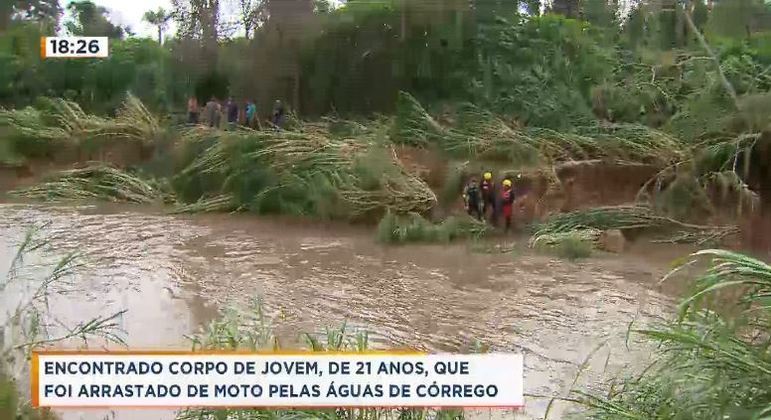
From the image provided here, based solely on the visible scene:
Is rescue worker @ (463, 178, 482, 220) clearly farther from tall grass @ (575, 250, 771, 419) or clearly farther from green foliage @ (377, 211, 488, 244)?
tall grass @ (575, 250, 771, 419)

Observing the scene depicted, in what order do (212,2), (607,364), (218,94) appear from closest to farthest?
(607,364) → (212,2) → (218,94)

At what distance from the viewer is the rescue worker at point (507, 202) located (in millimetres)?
10453

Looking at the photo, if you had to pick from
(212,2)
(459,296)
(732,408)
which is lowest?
(459,296)

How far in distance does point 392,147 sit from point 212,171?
9.25ft

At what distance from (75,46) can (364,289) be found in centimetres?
443

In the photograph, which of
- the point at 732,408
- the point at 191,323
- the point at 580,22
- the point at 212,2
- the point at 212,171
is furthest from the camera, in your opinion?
the point at 580,22

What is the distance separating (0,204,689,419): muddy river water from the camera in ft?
16.7

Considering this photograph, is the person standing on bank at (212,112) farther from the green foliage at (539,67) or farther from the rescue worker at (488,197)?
the green foliage at (539,67)

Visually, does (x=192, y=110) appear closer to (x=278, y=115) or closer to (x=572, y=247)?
(x=278, y=115)

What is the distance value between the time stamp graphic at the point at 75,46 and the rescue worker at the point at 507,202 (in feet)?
25.1

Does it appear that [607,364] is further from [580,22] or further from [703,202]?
[580,22]

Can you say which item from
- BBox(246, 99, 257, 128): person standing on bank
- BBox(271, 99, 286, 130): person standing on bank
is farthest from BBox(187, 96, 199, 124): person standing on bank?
BBox(271, 99, 286, 130): person standing on bank

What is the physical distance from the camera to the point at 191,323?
211 inches

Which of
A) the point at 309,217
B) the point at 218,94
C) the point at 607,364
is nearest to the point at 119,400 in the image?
the point at 607,364
